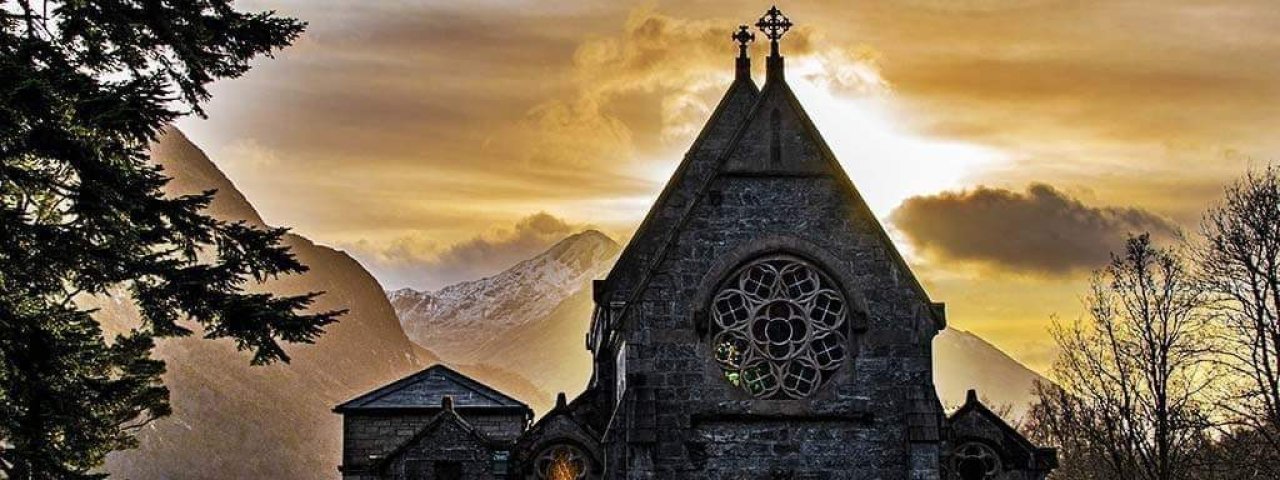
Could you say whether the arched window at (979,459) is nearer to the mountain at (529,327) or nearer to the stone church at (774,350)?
the stone church at (774,350)

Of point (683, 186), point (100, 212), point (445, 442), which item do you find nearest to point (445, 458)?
point (445, 442)

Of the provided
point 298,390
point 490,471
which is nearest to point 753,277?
point 490,471

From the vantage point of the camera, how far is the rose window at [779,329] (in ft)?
95.9

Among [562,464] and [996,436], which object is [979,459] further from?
[562,464]

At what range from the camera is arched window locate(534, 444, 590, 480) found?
3009cm

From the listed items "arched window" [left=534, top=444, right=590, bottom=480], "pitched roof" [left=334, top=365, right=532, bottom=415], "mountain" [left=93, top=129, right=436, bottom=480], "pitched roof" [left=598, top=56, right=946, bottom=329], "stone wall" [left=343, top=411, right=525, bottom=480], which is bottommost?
"arched window" [left=534, top=444, right=590, bottom=480]

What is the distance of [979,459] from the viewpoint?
31.5 metres

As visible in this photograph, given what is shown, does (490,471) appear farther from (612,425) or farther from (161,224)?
(161,224)

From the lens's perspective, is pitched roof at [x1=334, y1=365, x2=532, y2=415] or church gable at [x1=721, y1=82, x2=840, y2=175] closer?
church gable at [x1=721, y1=82, x2=840, y2=175]

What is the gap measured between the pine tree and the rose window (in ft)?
36.5

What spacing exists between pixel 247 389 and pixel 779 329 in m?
112

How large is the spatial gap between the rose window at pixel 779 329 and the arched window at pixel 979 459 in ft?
12.8

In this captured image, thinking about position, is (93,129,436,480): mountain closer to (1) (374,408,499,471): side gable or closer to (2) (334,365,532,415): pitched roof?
(2) (334,365,532,415): pitched roof

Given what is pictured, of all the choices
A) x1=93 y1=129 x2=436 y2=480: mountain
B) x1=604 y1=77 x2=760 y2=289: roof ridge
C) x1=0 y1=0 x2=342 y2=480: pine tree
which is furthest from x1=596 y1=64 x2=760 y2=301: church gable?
x1=93 y1=129 x2=436 y2=480: mountain
